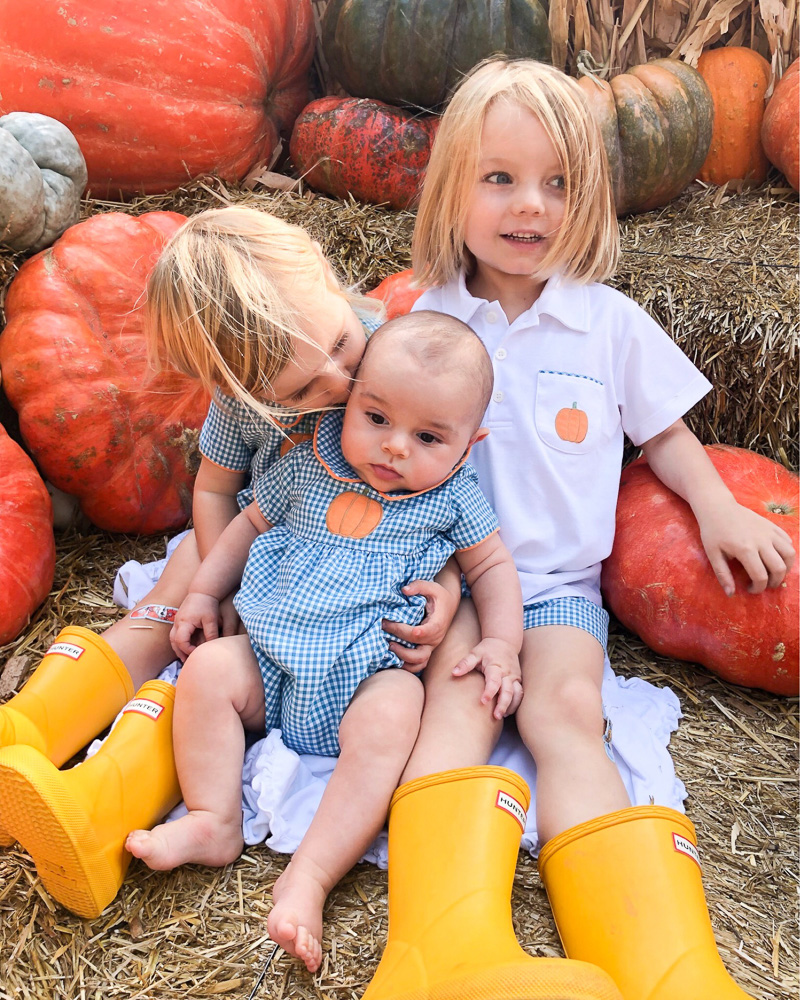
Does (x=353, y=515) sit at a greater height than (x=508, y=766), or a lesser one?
greater

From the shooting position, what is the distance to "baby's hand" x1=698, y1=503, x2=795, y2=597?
1782 mm

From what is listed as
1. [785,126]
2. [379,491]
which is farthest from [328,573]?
[785,126]

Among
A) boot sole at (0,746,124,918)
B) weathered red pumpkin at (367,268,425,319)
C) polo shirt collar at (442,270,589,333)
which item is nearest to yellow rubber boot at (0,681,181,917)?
boot sole at (0,746,124,918)

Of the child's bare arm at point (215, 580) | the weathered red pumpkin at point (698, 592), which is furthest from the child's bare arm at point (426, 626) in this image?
the weathered red pumpkin at point (698, 592)

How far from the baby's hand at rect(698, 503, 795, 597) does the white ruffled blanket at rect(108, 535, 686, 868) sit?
309 mm

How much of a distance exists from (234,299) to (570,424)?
79 centimetres

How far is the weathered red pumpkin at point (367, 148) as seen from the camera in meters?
2.81

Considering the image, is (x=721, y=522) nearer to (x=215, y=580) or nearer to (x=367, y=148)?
(x=215, y=580)

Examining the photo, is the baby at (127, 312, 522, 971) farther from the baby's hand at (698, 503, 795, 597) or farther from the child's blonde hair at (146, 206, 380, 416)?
the baby's hand at (698, 503, 795, 597)

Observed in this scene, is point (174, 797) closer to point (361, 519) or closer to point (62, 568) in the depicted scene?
point (361, 519)

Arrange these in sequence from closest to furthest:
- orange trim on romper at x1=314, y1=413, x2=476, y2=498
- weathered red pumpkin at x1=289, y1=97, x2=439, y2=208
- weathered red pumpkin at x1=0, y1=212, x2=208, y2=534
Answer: orange trim on romper at x1=314, y1=413, x2=476, y2=498, weathered red pumpkin at x1=0, y1=212, x2=208, y2=534, weathered red pumpkin at x1=289, y1=97, x2=439, y2=208

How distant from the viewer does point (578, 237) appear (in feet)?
6.09

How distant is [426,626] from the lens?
1.60 metres

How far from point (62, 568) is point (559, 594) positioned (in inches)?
50.8
